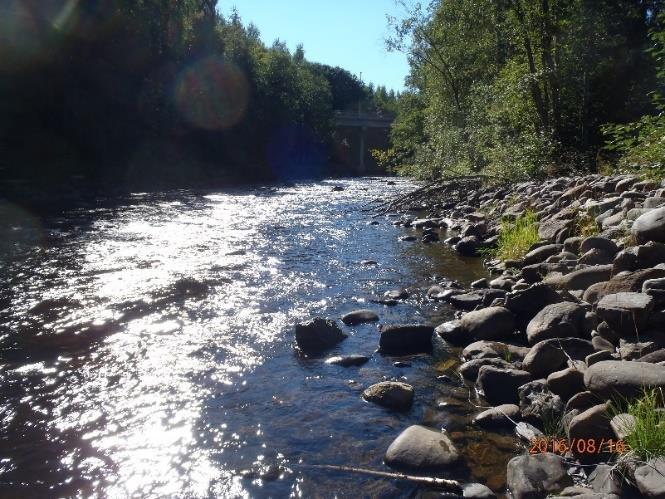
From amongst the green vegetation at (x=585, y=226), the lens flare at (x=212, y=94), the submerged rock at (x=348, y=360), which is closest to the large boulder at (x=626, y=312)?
the submerged rock at (x=348, y=360)

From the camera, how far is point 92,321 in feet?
25.9

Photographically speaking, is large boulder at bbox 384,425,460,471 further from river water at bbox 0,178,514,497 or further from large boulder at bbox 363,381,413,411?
large boulder at bbox 363,381,413,411

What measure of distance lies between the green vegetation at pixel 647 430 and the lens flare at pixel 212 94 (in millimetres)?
39599

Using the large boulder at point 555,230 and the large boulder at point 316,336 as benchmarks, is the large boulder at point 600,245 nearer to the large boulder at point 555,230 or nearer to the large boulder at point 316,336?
the large boulder at point 555,230

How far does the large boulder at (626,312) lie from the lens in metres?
5.24

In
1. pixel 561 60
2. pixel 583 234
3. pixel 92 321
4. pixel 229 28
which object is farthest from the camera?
pixel 229 28

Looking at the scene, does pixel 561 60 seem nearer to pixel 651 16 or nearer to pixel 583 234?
pixel 651 16

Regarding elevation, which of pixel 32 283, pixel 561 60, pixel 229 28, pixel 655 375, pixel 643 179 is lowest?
pixel 32 283

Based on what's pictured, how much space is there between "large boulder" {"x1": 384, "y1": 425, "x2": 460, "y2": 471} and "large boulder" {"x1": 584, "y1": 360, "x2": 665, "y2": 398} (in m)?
1.15

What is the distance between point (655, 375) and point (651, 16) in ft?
73.8

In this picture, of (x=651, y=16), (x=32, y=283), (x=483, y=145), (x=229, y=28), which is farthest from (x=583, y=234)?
(x=229, y=28)

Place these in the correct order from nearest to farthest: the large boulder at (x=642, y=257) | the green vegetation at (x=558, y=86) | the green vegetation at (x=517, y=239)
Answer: the large boulder at (x=642, y=257) → the green vegetation at (x=517, y=239) → the green vegetation at (x=558, y=86)

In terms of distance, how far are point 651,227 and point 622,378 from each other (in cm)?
314

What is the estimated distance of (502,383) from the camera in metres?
5.34
